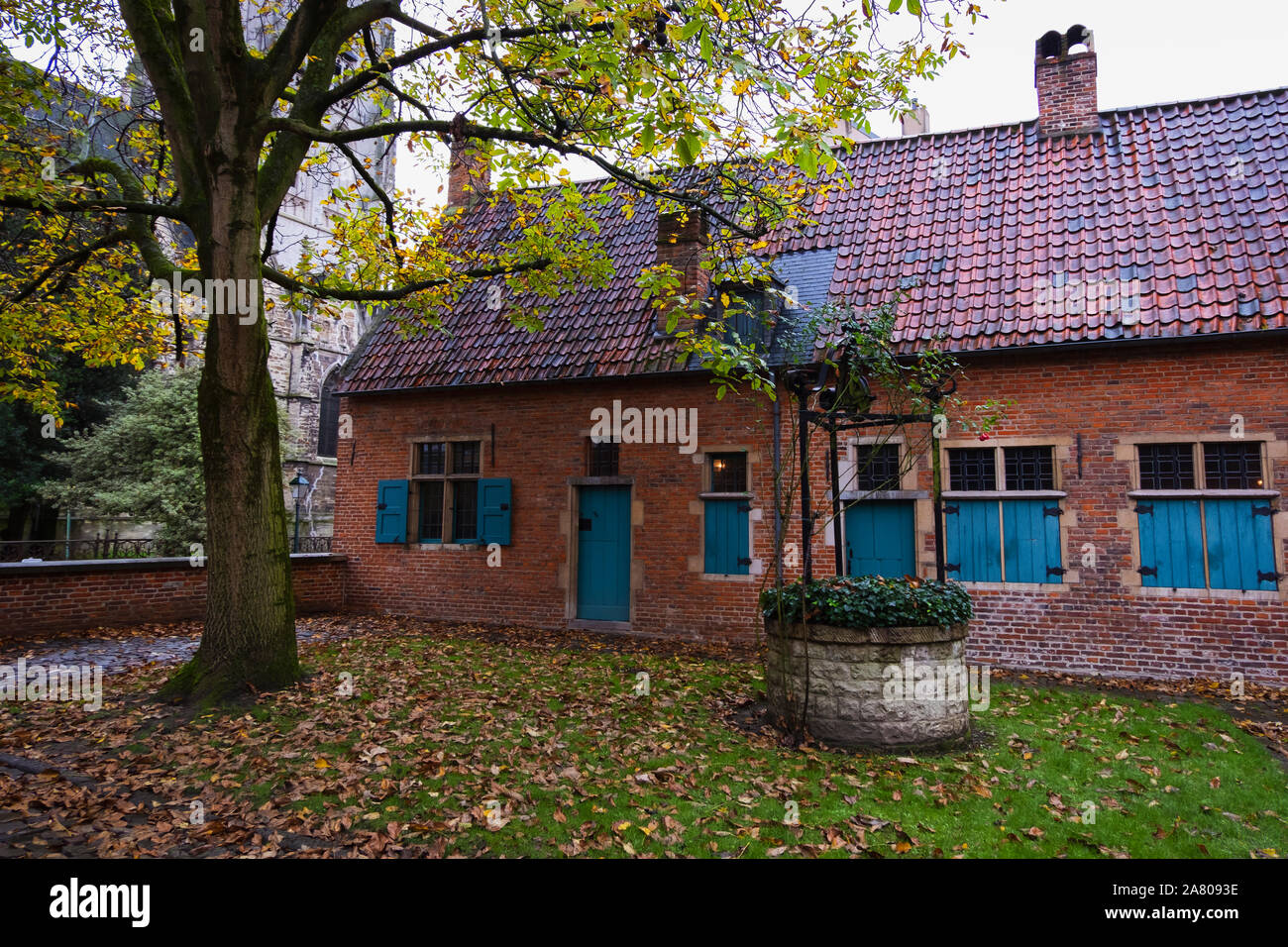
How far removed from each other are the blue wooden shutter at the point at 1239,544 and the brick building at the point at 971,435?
0.08ft

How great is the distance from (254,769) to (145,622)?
7.86 meters

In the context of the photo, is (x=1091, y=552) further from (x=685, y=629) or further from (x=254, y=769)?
(x=254, y=769)

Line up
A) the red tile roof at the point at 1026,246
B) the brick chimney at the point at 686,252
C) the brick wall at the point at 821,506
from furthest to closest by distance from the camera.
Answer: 1. the brick chimney at the point at 686,252
2. the red tile roof at the point at 1026,246
3. the brick wall at the point at 821,506

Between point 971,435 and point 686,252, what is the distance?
16.5ft

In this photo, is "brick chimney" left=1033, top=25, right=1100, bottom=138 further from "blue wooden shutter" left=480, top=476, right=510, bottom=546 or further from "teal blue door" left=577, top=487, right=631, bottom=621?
"blue wooden shutter" left=480, top=476, right=510, bottom=546

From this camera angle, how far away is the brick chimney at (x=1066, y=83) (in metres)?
11.4

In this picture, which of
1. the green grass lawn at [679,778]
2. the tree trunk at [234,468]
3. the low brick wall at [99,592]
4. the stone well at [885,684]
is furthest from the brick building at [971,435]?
the tree trunk at [234,468]

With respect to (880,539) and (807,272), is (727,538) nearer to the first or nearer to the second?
(880,539)

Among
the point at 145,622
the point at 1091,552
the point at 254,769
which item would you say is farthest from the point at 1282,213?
the point at 145,622

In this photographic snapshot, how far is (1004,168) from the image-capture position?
37.6 feet

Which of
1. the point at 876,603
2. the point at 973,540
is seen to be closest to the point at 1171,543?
the point at 973,540

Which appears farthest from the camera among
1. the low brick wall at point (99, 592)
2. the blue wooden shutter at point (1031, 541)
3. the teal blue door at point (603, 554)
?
the teal blue door at point (603, 554)

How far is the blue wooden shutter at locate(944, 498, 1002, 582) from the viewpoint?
30.4 feet

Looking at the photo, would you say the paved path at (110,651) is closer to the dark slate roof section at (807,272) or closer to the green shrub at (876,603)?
the green shrub at (876,603)
